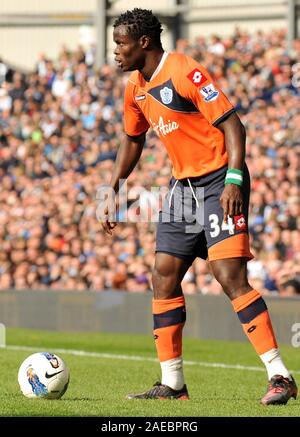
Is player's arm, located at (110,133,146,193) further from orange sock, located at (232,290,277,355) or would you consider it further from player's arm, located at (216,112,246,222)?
orange sock, located at (232,290,277,355)

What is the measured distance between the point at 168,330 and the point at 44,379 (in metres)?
0.90

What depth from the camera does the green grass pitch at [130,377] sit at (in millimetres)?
7172

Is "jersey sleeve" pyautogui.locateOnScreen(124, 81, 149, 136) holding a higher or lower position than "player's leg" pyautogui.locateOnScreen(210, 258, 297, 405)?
higher

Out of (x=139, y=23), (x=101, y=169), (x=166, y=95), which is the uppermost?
(x=139, y=23)

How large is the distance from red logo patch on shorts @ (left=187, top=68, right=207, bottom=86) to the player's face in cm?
40

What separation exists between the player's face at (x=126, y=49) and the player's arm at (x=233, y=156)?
2.41 ft

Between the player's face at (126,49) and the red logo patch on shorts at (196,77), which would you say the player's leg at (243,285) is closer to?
the red logo patch on shorts at (196,77)

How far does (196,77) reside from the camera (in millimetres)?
7516

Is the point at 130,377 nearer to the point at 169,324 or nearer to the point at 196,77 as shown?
the point at 169,324

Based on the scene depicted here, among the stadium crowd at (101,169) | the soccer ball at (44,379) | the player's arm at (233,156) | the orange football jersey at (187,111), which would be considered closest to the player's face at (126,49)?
the orange football jersey at (187,111)

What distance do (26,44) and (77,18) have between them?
1808mm

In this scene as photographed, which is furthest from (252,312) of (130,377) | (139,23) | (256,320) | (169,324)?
(130,377)

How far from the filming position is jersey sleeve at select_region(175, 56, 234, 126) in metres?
7.46

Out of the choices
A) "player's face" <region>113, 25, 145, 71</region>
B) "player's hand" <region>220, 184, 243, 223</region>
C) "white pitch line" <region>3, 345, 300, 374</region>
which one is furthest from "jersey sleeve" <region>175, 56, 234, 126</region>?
"white pitch line" <region>3, 345, 300, 374</region>
